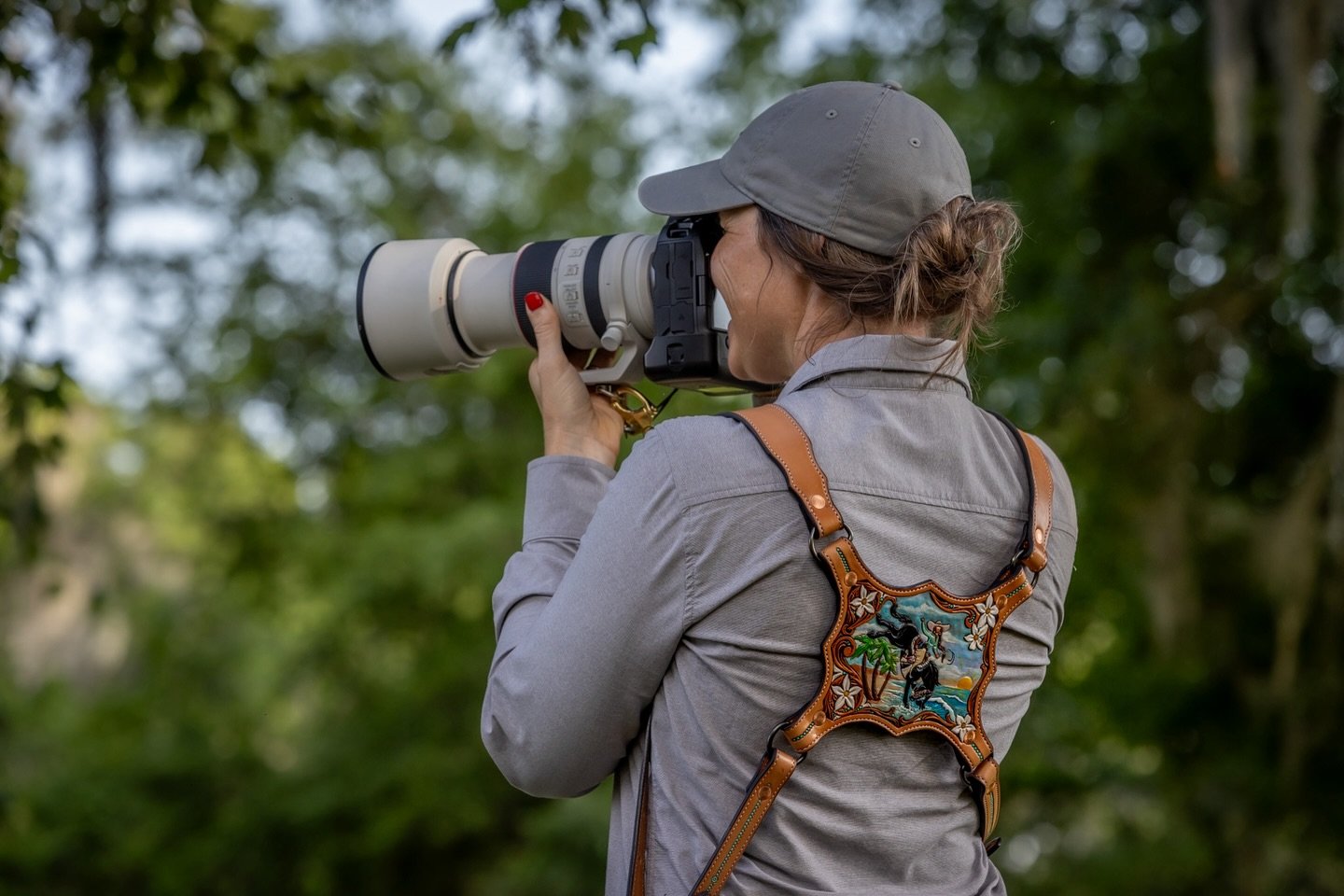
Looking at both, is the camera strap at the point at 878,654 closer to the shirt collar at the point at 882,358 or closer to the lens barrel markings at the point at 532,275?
the shirt collar at the point at 882,358

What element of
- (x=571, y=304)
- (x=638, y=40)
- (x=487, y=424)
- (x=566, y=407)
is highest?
(x=638, y=40)

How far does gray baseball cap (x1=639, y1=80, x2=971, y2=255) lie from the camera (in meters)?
1.34

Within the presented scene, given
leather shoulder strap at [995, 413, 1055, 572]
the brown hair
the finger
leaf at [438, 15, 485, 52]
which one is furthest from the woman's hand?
leaf at [438, 15, 485, 52]

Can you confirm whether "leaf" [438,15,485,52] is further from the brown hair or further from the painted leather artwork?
the painted leather artwork

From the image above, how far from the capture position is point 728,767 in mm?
1291

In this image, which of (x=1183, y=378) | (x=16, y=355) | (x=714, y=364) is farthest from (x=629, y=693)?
(x=1183, y=378)

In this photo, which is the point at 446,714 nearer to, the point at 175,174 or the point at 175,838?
the point at 175,838

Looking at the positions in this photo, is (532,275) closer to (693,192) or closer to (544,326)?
(544,326)

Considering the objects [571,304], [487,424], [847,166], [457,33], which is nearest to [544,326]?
[571,304]

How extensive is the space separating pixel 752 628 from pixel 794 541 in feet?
0.28

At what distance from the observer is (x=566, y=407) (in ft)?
5.21

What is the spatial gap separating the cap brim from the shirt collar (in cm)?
18

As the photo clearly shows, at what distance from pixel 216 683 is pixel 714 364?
929 centimetres

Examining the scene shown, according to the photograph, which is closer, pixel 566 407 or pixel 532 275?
pixel 566 407
